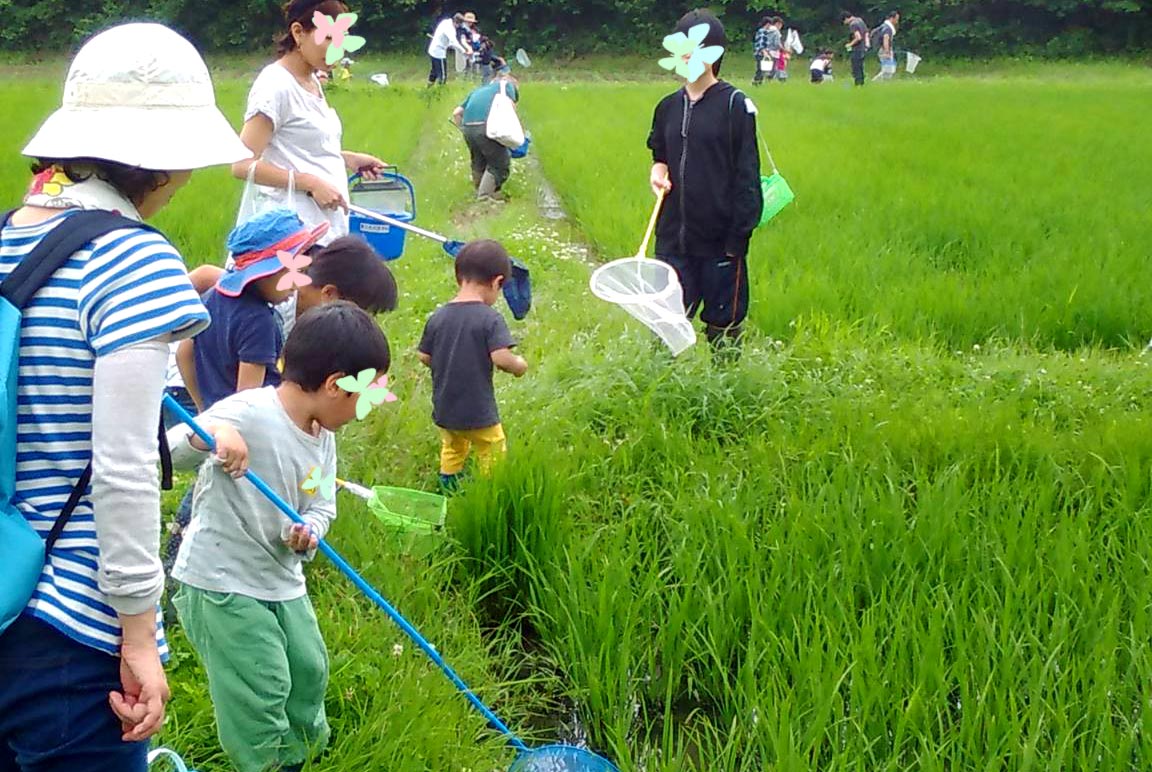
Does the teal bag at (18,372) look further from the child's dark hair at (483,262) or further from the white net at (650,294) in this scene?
the white net at (650,294)

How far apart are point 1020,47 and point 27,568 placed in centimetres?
2740

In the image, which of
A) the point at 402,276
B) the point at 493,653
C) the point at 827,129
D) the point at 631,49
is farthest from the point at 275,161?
the point at 631,49

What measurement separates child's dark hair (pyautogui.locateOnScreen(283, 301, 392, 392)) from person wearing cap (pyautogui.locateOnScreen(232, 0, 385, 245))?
1135 millimetres

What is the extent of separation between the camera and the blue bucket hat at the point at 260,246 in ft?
7.27

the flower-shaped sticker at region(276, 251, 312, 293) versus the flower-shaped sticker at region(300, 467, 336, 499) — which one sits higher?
the flower-shaped sticker at region(276, 251, 312, 293)

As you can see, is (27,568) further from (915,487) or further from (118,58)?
(915,487)

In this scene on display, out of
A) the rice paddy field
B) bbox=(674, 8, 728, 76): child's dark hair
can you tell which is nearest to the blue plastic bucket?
the rice paddy field

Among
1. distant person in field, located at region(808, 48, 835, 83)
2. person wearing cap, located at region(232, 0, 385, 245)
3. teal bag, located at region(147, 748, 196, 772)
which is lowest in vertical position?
distant person in field, located at region(808, 48, 835, 83)

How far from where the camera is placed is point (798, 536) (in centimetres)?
242

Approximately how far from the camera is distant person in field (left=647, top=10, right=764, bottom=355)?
3572mm

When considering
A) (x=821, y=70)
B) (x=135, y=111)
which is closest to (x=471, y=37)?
(x=821, y=70)

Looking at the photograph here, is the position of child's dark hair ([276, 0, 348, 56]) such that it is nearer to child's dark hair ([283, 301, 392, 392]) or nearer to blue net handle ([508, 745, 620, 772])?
child's dark hair ([283, 301, 392, 392])

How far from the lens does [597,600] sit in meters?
2.23

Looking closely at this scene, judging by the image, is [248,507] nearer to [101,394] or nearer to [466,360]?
[101,394]
